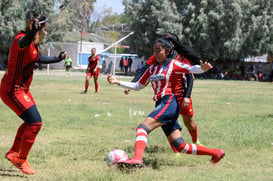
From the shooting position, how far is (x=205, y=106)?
55.1 feet

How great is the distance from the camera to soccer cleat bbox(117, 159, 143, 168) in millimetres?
6191

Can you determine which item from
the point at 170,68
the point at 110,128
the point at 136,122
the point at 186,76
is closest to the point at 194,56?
the point at 186,76

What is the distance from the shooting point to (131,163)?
20.4 feet

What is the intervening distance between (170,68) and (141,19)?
145 feet

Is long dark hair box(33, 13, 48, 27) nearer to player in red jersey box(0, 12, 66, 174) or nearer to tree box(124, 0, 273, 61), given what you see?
player in red jersey box(0, 12, 66, 174)

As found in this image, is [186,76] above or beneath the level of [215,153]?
above

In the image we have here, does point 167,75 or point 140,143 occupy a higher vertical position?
point 167,75

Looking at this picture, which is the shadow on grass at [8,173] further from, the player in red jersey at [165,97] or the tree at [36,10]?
the tree at [36,10]

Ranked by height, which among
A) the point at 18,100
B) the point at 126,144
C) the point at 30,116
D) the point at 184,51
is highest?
the point at 184,51

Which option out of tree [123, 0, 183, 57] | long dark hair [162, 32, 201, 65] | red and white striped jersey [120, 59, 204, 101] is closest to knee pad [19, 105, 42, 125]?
red and white striped jersey [120, 59, 204, 101]

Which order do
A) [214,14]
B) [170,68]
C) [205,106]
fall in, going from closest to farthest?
[170,68] → [205,106] → [214,14]

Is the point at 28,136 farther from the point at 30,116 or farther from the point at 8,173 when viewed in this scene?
the point at 8,173

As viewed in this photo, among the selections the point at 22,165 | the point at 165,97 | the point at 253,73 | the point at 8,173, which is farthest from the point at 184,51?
the point at 253,73

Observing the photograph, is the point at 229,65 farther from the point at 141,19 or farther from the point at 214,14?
the point at 141,19
